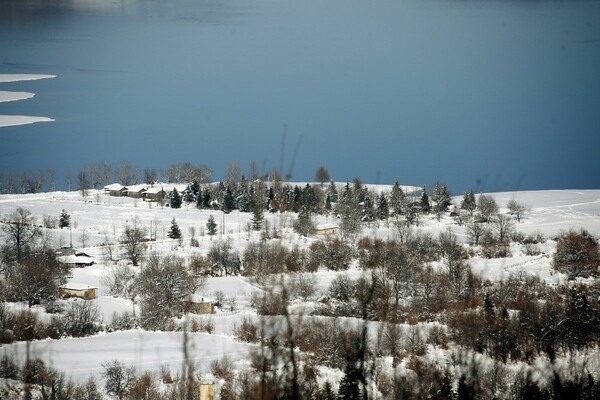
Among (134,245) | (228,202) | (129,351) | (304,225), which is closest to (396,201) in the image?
(304,225)

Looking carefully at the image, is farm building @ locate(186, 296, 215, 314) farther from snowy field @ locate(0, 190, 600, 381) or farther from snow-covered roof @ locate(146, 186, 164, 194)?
snow-covered roof @ locate(146, 186, 164, 194)

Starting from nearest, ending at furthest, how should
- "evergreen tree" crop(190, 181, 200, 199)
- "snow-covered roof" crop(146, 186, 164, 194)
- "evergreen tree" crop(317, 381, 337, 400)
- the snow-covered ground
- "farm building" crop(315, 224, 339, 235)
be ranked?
1. "evergreen tree" crop(317, 381, 337, 400)
2. the snow-covered ground
3. "farm building" crop(315, 224, 339, 235)
4. "evergreen tree" crop(190, 181, 200, 199)
5. "snow-covered roof" crop(146, 186, 164, 194)

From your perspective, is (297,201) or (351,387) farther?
(297,201)

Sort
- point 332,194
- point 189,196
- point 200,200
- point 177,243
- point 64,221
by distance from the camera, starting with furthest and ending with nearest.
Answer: point 189,196 → point 332,194 → point 200,200 → point 64,221 → point 177,243

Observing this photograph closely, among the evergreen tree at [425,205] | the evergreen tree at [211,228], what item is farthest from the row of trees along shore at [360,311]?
the evergreen tree at [425,205]

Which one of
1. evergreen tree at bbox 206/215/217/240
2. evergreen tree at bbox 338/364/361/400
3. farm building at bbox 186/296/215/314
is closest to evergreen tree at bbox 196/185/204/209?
evergreen tree at bbox 206/215/217/240

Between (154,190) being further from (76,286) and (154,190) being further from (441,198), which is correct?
(76,286)

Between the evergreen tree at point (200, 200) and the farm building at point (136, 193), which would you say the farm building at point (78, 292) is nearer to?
the evergreen tree at point (200, 200)

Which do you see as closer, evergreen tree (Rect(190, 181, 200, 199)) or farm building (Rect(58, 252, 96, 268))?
farm building (Rect(58, 252, 96, 268))
